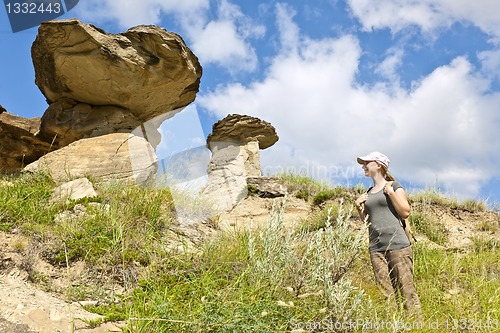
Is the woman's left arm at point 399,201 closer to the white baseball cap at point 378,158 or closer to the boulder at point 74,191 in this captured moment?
the white baseball cap at point 378,158

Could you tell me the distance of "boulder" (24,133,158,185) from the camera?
27.9 feet

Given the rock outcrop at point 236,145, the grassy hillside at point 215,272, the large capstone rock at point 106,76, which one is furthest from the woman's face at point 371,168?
the rock outcrop at point 236,145

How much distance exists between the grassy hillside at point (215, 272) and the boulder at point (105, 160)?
1.75 m

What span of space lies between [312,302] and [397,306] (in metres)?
1.18

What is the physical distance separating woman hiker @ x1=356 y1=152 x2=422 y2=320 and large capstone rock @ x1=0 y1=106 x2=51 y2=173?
382 inches

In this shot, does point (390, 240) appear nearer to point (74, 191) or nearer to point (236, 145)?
point (74, 191)

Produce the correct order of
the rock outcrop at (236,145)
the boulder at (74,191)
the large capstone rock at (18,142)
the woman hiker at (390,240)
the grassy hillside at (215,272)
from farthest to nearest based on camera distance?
the rock outcrop at (236,145)
the large capstone rock at (18,142)
the boulder at (74,191)
the woman hiker at (390,240)
the grassy hillside at (215,272)

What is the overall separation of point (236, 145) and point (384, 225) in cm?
969

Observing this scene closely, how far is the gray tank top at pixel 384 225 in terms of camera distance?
15.2ft

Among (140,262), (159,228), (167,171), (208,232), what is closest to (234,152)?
(167,171)

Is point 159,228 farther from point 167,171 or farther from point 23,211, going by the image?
point 167,171

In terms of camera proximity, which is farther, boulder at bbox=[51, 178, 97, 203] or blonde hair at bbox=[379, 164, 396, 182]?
boulder at bbox=[51, 178, 97, 203]

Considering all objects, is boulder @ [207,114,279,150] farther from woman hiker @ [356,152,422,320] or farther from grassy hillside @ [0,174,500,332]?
woman hiker @ [356,152,422,320]

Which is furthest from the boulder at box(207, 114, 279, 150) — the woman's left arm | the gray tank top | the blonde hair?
the woman's left arm
